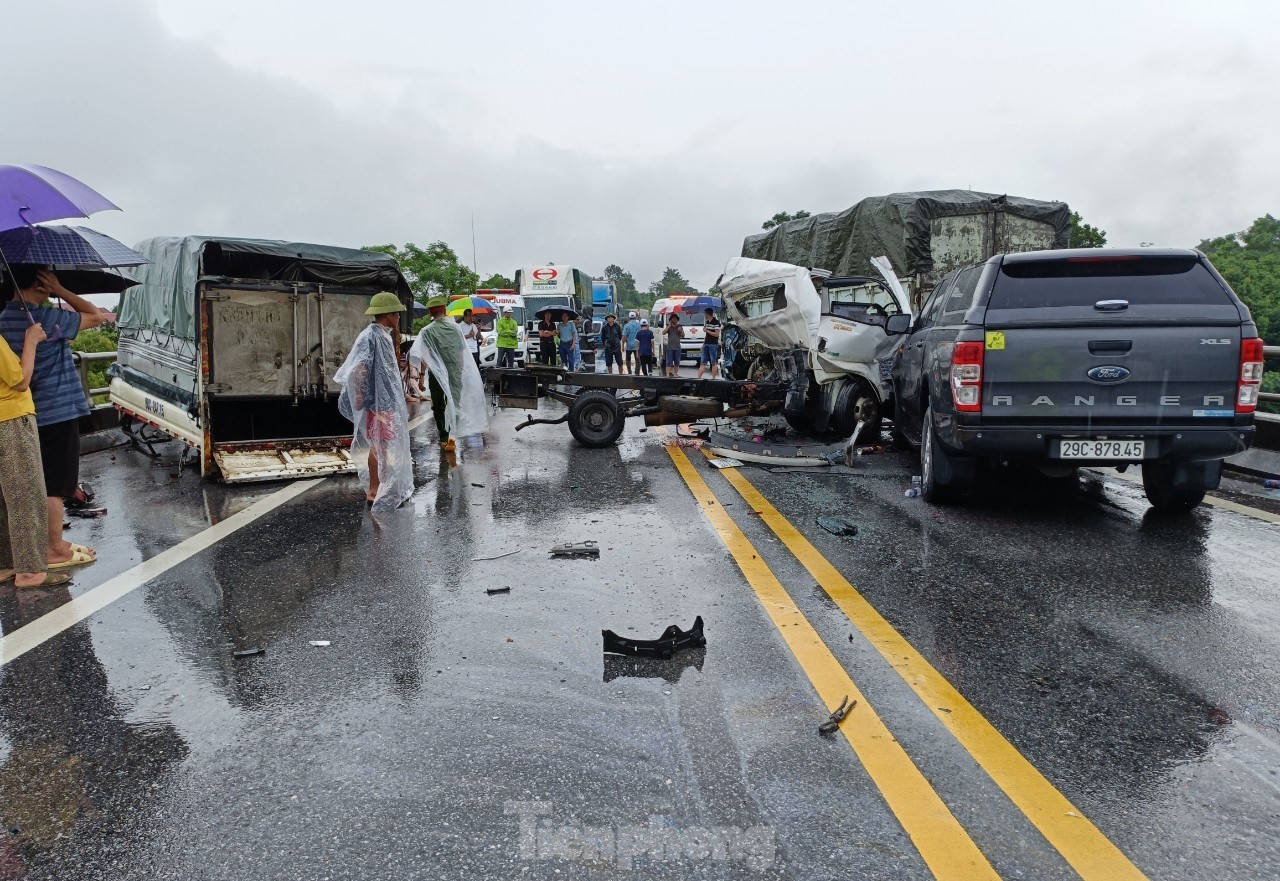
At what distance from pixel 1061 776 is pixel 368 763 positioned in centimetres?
219

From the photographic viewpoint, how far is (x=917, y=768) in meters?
2.97

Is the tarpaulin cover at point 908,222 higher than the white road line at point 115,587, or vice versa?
Result: the tarpaulin cover at point 908,222

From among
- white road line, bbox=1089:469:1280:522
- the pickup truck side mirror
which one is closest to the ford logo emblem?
white road line, bbox=1089:469:1280:522

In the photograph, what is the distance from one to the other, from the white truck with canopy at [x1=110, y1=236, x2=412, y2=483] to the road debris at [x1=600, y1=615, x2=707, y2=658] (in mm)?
5560

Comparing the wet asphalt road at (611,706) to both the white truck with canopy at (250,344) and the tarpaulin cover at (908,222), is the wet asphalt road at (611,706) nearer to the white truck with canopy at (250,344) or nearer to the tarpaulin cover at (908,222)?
the white truck with canopy at (250,344)

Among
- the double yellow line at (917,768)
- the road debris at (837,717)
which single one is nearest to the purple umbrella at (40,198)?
the double yellow line at (917,768)

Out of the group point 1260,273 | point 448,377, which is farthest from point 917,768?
point 1260,273

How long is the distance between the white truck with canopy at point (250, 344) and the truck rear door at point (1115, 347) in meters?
6.03

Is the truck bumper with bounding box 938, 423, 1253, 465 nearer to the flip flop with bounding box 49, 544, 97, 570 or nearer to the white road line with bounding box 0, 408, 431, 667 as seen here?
the white road line with bounding box 0, 408, 431, 667

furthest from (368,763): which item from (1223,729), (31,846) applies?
(1223,729)

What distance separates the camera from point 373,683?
147 inches

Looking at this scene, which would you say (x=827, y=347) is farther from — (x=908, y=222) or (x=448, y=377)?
(x=908, y=222)

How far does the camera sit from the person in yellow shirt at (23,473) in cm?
516

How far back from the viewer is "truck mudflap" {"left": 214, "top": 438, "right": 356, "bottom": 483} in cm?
856
